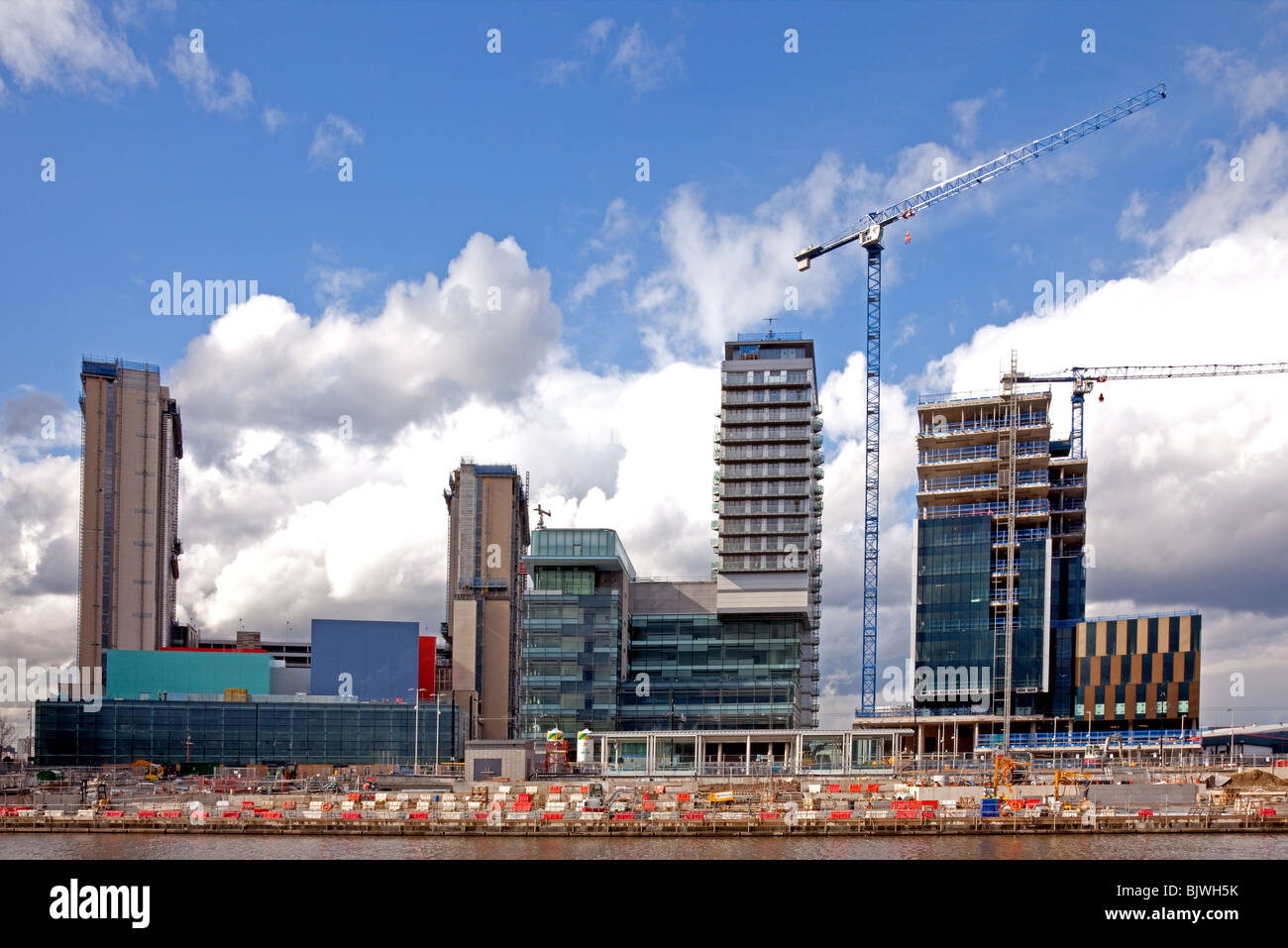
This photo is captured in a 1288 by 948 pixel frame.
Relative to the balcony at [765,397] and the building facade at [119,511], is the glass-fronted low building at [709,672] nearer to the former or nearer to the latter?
the balcony at [765,397]

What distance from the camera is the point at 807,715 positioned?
552 feet

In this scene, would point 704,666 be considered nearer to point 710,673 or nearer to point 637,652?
point 710,673

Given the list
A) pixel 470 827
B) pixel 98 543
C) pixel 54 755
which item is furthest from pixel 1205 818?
pixel 98 543

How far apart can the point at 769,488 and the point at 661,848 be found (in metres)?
100

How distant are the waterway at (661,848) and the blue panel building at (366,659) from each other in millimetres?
96706

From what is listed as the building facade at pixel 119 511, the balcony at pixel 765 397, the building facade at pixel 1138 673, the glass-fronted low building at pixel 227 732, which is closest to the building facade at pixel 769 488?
the balcony at pixel 765 397

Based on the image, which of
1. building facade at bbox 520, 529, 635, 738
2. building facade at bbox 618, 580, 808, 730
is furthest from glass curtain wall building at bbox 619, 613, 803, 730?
building facade at bbox 520, 529, 635, 738

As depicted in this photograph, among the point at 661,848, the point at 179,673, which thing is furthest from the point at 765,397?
the point at 661,848

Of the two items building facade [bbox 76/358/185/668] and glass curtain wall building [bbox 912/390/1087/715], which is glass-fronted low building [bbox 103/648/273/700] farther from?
glass curtain wall building [bbox 912/390/1087/715]

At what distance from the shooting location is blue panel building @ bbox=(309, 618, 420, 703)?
572 feet

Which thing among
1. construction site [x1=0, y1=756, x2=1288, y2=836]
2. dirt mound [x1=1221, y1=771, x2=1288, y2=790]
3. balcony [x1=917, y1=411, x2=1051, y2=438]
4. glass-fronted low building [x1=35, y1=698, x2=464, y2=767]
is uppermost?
balcony [x1=917, y1=411, x2=1051, y2=438]

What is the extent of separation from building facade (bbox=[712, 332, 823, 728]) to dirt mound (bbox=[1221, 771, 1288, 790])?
6391 centimetres
